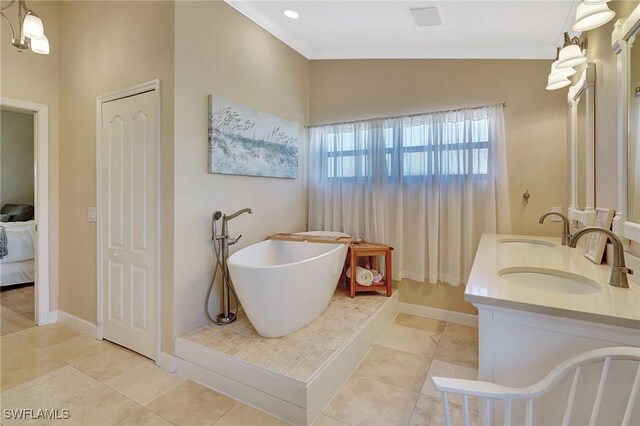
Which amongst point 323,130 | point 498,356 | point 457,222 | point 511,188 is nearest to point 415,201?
point 457,222

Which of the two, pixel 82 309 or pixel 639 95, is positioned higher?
pixel 639 95

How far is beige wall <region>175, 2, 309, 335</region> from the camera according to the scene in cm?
223

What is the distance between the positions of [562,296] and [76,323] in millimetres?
3813

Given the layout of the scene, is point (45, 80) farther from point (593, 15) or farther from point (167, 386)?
point (593, 15)

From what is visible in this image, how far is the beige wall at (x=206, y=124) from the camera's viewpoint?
2.23m

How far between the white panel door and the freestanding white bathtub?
75 cm

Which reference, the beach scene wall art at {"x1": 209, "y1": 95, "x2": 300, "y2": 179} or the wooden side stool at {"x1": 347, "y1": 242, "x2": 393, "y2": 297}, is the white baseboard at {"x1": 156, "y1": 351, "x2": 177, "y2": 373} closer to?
the beach scene wall art at {"x1": 209, "y1": 95, "x2": 300, "y2": 179}

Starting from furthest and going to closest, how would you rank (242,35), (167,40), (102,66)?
(242,35)
(102,66)
(167,40)

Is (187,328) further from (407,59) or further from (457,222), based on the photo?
(407,59)

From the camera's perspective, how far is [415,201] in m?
3.21

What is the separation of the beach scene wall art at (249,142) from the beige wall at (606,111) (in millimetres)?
2576

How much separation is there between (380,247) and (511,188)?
4.52 ft

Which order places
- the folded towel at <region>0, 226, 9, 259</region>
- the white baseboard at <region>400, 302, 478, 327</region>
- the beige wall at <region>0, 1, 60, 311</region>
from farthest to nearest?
the folded towel at <region>0, 226, 9, 259</region> → the white baseboard at <region>400, 302, 478, 327</region> → the beige wall at <region>0, 1, 60, 311</region>

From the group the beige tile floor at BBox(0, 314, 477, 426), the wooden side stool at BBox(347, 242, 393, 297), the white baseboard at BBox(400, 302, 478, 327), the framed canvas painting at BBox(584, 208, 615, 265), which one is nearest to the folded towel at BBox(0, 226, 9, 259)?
the beige tile floor at BBox(0, 314, 477, 426)
